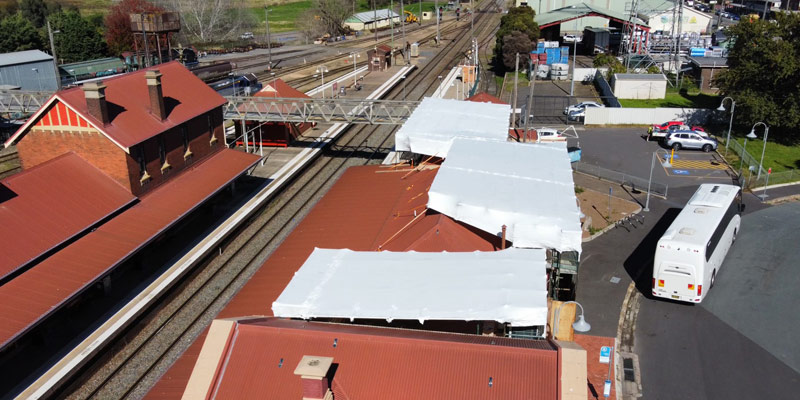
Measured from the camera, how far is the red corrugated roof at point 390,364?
12.9 m

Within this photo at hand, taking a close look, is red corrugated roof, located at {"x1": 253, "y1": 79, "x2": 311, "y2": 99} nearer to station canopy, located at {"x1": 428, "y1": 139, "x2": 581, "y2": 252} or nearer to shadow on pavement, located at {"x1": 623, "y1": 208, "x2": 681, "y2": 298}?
station canopy, located at {"x1": 428, "y1": 139, "x2": 581, "y2": 252}

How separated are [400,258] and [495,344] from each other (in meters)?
5.30

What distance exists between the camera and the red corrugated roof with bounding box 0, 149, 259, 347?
18.7 meters

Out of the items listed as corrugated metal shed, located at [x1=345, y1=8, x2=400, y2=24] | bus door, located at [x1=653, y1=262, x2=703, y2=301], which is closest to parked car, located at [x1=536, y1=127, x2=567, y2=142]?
bus door, located at [x1=653, y1=262, x2=703, y2=301]

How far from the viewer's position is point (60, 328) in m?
21.8

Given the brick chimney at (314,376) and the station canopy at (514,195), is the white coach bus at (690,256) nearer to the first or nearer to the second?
the station canopy at (514,195)

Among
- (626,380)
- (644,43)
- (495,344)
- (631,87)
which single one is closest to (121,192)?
(495,344)

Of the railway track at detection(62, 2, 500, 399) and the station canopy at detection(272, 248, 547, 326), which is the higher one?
the station canopy at detection(272, 248, 547, 326)

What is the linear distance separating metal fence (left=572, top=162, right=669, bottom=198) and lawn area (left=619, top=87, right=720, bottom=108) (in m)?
17.6

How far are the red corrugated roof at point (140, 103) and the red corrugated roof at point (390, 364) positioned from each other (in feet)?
48.7

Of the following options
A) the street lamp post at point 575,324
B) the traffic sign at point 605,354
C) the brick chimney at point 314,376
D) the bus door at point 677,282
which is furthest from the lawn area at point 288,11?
the brick chimney at point 314,376

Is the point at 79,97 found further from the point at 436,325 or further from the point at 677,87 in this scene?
the point at 677,87

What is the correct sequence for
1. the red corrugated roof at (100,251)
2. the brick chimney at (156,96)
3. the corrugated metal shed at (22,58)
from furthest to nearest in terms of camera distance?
the corrugated metal shed at (22,58)
the brick chimney at (156,96)
the red corrugated roof at (100,251)

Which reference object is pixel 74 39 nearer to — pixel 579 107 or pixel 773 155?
pixel 579 107
